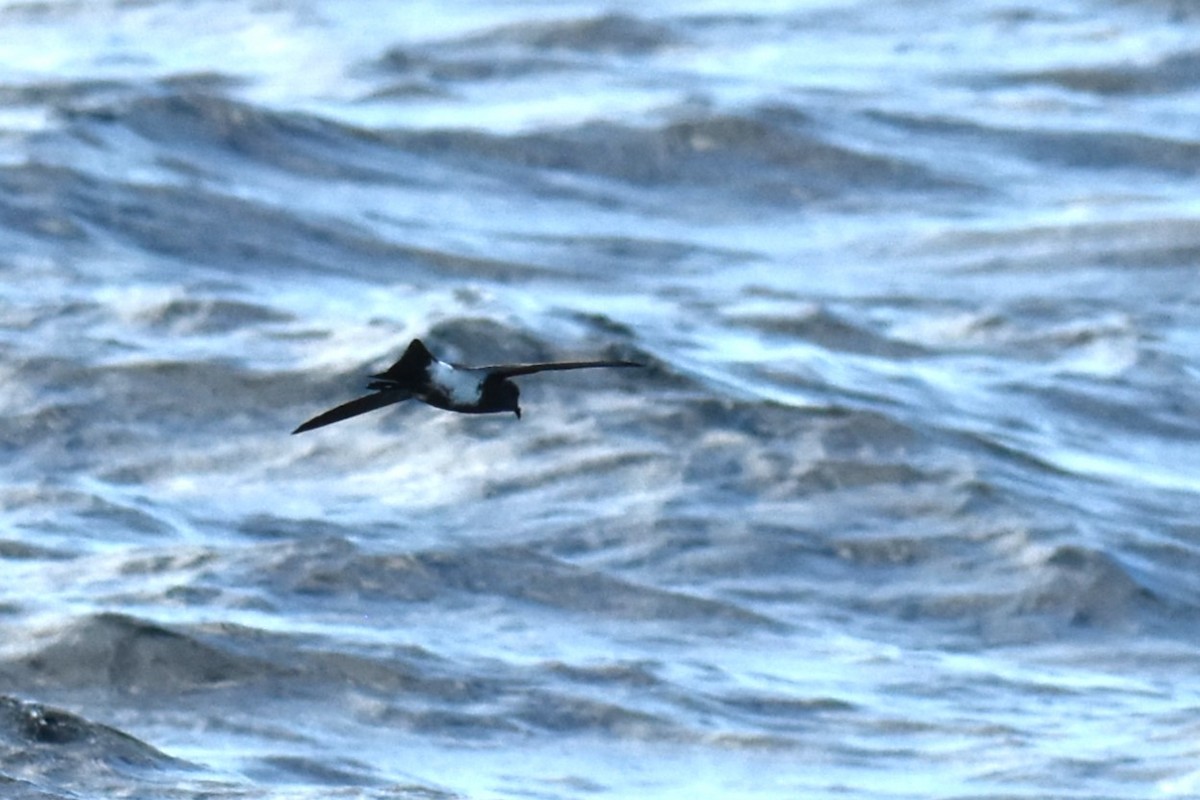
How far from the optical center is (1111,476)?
10.5 meters

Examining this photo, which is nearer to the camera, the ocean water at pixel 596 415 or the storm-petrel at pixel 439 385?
the storm-petrel at pixel 439 385

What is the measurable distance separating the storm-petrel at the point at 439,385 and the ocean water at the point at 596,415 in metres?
1.88

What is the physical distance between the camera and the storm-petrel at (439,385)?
15.1 ft

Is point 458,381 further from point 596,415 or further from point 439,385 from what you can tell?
point 596,415

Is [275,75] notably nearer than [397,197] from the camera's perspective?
No

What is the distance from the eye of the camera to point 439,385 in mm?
4879

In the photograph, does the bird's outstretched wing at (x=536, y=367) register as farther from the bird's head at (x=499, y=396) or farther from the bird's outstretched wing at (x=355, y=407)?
the bird's outstretched wing at (x=355, y=407)

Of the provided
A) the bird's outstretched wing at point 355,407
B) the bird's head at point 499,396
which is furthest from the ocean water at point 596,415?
the bird's outstretched wing at point 355,407

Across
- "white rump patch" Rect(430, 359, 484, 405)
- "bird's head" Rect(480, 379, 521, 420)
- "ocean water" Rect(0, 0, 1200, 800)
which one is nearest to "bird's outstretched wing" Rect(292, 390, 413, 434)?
"white rump patch" Rect(430, 359, 484, 405)

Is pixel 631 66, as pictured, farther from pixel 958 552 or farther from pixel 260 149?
pixel 958 552

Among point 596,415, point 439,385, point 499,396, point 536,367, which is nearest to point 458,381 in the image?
point 439,385

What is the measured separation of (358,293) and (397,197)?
180 cm

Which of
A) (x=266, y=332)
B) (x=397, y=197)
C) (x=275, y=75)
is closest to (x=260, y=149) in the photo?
(x=397, y=197)

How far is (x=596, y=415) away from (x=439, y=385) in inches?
231
